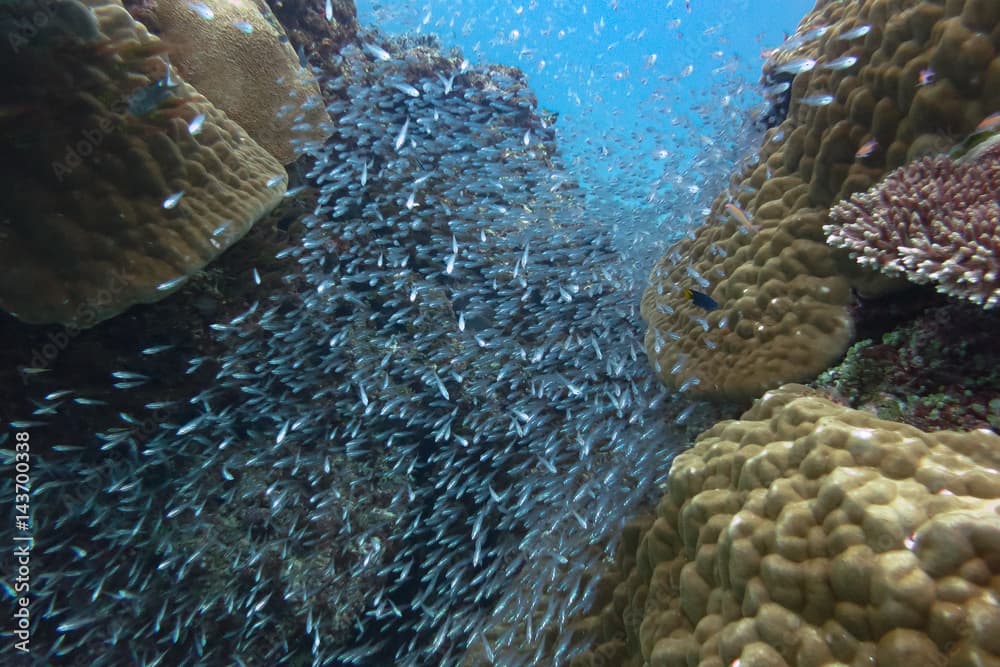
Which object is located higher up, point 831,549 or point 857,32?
point 857,32

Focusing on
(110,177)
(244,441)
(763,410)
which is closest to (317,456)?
(244,441)

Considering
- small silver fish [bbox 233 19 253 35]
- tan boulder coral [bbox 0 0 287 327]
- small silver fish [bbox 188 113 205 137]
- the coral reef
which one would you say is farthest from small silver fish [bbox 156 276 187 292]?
the coral reef

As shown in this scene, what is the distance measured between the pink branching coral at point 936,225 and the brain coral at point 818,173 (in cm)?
35

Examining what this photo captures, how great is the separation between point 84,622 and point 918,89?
30.1ft

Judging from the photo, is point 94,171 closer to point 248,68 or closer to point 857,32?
point 248,68

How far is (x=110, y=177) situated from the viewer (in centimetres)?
450

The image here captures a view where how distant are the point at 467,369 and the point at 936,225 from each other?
16.2ft

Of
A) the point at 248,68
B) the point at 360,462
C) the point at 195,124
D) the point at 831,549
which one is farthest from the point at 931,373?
the point at 248,68

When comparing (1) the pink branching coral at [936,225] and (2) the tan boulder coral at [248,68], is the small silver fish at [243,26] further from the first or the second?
(1) the pink branching coral at [936,225]

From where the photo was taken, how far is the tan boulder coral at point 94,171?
4152mm

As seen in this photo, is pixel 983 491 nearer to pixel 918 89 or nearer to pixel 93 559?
pixel 918 89

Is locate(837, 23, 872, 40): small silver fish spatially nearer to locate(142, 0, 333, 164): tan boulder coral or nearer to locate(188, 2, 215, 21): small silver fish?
locate(142, 0, 333, 164): tan boulder coral

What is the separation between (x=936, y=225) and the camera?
10.6ft

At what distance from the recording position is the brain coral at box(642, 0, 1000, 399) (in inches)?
143
